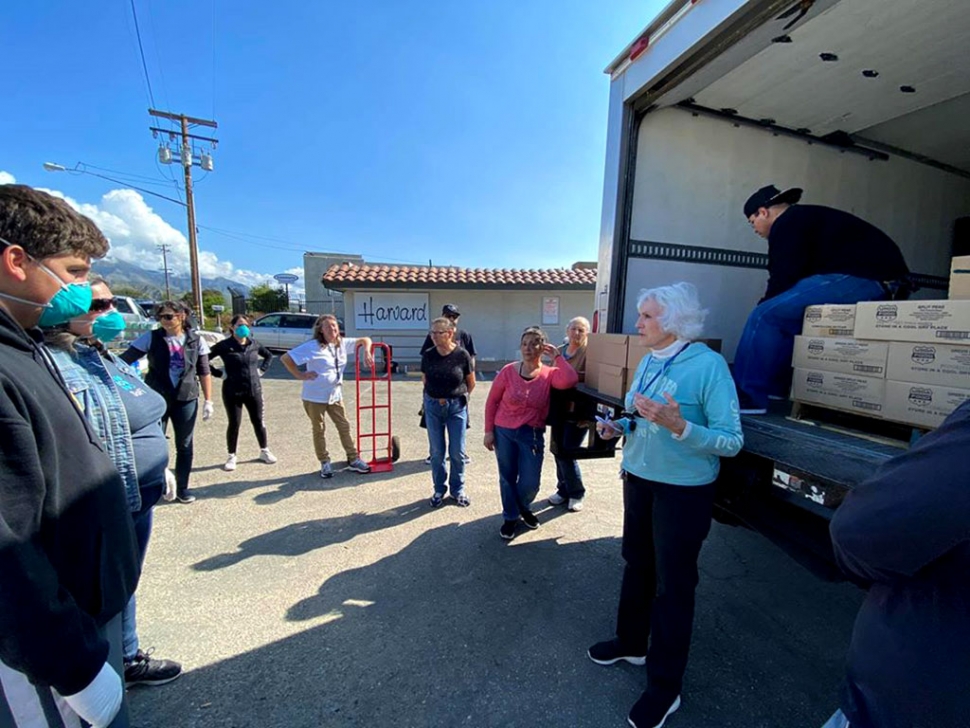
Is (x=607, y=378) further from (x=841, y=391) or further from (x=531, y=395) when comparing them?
(x=841, y=391)

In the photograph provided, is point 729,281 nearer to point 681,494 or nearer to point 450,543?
point 681,494

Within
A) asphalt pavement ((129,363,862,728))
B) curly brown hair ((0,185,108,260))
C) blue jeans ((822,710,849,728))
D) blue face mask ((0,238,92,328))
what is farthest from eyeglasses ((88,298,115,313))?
blue jeans ((822,710,849,728))

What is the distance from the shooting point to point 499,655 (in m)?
2.40

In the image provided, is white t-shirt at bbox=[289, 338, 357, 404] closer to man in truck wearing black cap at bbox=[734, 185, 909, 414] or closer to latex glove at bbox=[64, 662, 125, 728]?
latex glove at bbox=[64, 662, 125, 728]

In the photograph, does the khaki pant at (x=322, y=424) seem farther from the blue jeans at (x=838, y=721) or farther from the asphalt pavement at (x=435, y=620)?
the blue jeans at (x=838, y=721)

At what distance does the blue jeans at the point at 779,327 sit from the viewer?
247 centimetres

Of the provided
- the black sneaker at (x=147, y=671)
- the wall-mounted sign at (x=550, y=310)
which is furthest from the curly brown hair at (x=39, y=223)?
the wall-mounted sign at (x=550, y=310)

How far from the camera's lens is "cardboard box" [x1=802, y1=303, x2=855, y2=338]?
2.13m

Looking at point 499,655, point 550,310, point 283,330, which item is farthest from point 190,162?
point 499,655

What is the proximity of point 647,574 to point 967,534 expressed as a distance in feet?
5.10

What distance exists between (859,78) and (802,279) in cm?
168

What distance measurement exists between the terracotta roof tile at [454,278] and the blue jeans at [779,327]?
38.2 feet

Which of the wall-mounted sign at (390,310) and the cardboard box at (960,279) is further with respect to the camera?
the wall-mounted sign at (390,310)

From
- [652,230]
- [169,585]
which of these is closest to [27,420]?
[169,585]
